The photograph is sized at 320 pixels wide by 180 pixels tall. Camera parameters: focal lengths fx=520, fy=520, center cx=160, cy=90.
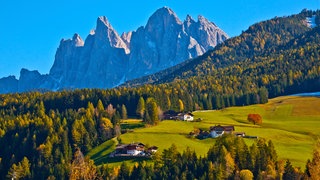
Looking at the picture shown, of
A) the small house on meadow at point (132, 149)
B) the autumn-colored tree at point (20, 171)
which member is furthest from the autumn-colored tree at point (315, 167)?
the autumn-colored tree at point (20, 171)

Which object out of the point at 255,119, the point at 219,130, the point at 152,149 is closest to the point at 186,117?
the point at 255,119

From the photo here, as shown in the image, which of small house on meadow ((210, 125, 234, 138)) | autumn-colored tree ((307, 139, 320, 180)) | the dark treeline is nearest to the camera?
autumn-colored tree ((307, 139, 320, 180))

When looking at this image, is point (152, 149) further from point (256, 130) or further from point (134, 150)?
point (256, 130)

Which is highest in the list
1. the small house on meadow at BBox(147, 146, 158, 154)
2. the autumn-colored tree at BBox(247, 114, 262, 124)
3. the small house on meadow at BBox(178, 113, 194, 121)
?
the small house on meadow at BBox(178, 113, 194, 121)

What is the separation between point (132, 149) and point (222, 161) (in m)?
29.0

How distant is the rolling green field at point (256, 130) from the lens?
120 meters

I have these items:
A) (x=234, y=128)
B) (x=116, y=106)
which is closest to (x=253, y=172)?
(x=234, y=128)

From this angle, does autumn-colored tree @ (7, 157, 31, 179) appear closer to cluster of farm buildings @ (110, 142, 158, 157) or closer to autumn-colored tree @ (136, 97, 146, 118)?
cluster of farm buildings @ (110, 142, 158, 157)

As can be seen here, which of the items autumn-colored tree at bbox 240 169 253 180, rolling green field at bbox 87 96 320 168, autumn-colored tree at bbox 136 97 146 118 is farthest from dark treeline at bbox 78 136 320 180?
autumn-colored tree at bbox 136 97 146 118

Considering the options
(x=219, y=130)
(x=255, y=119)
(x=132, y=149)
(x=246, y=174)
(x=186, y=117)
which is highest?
(x=186, y=117)

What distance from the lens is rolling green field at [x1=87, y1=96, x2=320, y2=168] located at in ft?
395

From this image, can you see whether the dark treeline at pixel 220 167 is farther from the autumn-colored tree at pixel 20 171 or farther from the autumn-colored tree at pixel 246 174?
the autumn-colored tree at pixel 20 171

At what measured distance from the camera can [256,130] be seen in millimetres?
141375

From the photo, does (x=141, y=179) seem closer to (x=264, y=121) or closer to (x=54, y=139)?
(x=54, y=139)
